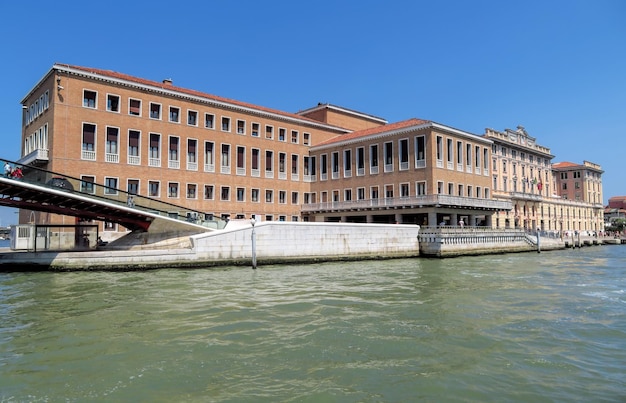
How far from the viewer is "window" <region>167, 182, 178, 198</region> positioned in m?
38.9

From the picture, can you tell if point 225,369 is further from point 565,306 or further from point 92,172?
point 92,172

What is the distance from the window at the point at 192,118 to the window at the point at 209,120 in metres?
0.92

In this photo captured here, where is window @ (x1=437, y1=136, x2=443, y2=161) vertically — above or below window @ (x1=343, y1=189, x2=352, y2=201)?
above

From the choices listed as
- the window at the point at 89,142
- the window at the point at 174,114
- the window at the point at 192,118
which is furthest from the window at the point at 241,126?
the window at the point at 89,142

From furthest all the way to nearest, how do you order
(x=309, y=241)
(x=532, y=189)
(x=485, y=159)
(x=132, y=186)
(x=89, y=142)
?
1. (x=532, y=189)
2. (x=485, y=159)
3. (x=132, y=186)
4. (x=89, y=142)
5. (x=309, y=241)

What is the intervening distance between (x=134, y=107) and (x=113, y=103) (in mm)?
1665

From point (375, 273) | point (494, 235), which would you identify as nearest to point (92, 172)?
point (375, 273)

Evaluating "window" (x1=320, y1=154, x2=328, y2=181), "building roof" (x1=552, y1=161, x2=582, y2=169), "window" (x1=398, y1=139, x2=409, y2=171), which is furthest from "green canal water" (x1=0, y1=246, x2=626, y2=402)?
"building roof" (x1=552, y1=161, x2=582, y2=169)

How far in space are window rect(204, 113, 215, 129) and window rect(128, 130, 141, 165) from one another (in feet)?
22.0

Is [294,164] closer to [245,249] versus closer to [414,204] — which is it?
[414,204]

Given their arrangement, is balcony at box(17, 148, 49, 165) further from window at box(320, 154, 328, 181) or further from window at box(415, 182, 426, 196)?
window at box(415, 182, 426, 196)

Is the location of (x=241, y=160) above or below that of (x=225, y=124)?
below

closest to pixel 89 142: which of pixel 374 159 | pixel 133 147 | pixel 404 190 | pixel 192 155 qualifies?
pixel 133 147

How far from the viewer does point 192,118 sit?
41.2 meters
